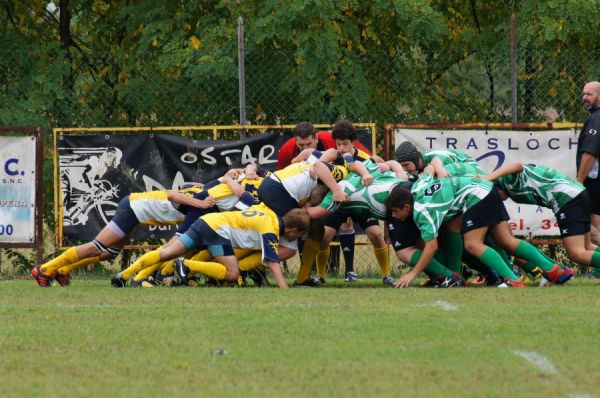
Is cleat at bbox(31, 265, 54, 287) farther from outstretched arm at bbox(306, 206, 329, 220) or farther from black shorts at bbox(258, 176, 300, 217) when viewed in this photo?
outstretched arm at bbox(306, 206, 329, 220)

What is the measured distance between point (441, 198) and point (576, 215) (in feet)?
5.00

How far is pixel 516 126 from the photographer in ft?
51.9

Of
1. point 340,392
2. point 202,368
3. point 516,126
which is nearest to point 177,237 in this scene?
point 516,126

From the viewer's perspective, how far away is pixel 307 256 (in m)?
13.7

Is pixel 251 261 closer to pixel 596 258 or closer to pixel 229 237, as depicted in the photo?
pixel 229 237

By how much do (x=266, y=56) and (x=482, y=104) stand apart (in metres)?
2.95

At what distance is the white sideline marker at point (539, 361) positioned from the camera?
22.9 feet

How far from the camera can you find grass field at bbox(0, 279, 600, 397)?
6.65 m

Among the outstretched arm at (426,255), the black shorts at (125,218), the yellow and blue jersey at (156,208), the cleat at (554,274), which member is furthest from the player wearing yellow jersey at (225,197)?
the cleat at (554,274)

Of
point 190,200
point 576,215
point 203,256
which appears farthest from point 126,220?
point 576,215

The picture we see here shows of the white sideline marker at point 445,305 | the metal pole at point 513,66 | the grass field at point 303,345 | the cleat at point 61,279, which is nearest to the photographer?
the grass field at point 303,345

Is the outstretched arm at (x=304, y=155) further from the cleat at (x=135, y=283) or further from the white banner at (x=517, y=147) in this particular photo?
the cleat at (x=135, y=283)

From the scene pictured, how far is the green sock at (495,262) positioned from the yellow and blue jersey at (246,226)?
2.06 m

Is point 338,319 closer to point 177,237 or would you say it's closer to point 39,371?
point 39,371
